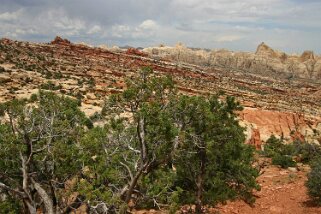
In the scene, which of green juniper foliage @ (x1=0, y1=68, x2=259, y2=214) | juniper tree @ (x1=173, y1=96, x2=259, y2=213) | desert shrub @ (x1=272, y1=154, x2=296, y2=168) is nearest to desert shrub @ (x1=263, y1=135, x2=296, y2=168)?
desert shrub @ (x1=272, y1=154, x2=296, y2=168)

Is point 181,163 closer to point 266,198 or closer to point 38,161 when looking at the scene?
point 38,161

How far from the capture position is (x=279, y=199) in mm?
20359

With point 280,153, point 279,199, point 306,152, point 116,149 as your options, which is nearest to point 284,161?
point 280,153

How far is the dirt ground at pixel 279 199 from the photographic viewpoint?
60.4ft

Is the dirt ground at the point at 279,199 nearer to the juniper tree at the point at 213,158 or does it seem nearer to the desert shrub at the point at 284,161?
the desert shrub at the point at 284,161

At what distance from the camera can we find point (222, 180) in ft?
48.8

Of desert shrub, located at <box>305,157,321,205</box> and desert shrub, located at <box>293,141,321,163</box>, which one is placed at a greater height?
desert shrub, located at <box>305,157,321,205</box>

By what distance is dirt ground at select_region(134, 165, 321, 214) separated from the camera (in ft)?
60.4

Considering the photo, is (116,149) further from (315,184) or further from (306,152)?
(306,152)

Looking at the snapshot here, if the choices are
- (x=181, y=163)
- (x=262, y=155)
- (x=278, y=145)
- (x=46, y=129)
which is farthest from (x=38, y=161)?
(x=278, y=145)

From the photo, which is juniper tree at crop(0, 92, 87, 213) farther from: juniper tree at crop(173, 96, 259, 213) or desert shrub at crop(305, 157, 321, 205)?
desert shrub at crop(305, 157, 321, 205)

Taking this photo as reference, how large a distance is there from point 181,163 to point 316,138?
32.8 meters

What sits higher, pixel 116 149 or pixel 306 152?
pixel 116 149

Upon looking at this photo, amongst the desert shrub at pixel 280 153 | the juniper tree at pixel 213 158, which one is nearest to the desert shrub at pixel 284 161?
the desert shrub at pixel 280 153
